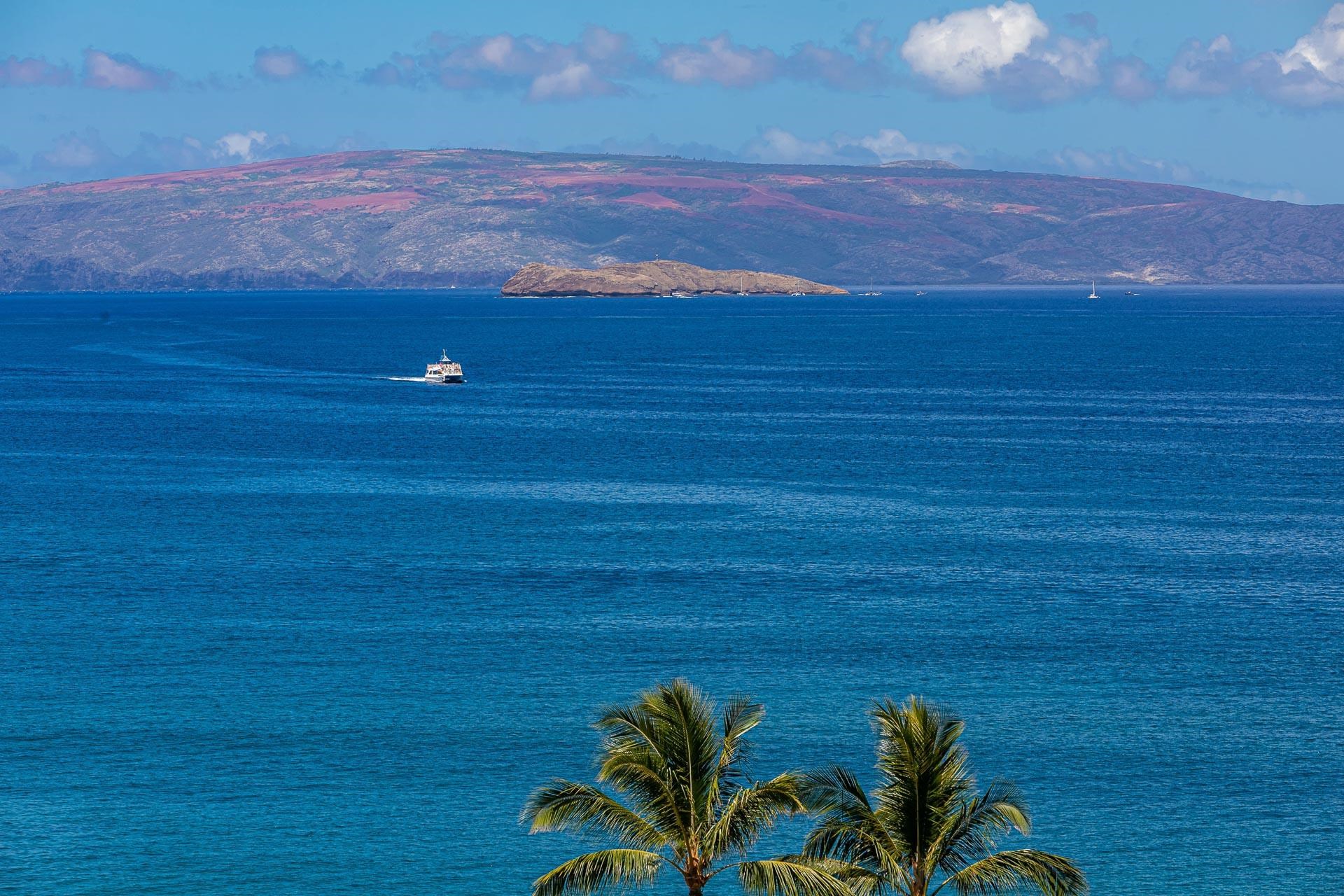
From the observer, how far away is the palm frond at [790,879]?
24.1m

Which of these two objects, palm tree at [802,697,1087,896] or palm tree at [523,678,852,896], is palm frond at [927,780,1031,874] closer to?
palm tree at [802,697,1087,896]

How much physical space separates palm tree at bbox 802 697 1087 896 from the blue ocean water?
11.3 m

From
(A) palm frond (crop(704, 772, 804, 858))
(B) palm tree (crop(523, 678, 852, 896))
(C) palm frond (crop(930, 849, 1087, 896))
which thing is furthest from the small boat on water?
(C) palm frond (crop(930, 849, 1087, 896))

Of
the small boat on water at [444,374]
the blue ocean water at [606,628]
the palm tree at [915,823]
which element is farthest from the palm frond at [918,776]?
the small boat on water at [444,374]

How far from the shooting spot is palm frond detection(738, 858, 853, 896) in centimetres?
2408

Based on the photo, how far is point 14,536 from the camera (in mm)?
68062

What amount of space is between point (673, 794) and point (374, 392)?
113105mm

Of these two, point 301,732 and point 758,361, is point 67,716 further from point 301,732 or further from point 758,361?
point 758,361

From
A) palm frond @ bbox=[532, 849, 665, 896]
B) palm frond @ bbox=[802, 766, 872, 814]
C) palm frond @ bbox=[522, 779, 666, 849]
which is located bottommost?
palm frond @ bbox=[532, 849, 665, 896]

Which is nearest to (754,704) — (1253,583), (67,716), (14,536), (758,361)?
(67,716)

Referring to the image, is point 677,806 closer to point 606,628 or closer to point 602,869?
point 602,869

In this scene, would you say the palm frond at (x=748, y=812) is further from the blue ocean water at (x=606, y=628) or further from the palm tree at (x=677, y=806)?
the blue ocean water at (x=606, y=628)

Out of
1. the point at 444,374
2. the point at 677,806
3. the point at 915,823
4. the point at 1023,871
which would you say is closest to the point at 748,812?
the point at 677,806

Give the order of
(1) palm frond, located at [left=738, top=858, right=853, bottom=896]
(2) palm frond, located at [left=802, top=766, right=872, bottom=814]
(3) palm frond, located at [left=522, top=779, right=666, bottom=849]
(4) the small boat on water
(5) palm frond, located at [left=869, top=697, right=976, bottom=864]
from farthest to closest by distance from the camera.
A: 1. (4) the small boat on water
2. (2) palm frond, located at [left=802, top=766, right=872, bottom=814]
3. (3) palm frond, located at [left=522, top=779, right=666, bottom=849]
4. (5) palm frond, located at [left=869, top=697, right=976, bottom=864]
5. (1) palm frond, located at [left=738, top=858, right=853, bottom=896]
